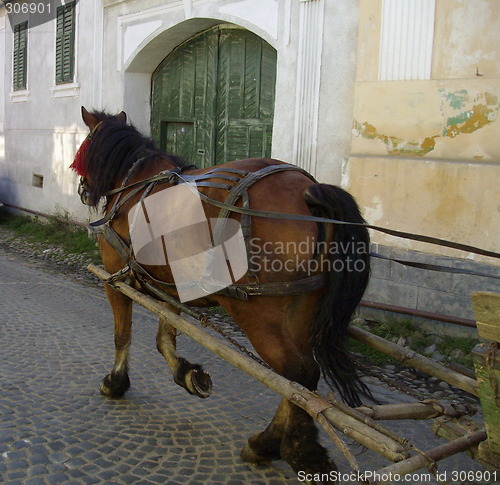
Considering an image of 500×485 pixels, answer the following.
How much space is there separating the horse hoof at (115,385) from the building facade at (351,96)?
2741mm

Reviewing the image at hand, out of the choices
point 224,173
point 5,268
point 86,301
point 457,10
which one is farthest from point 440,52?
point 5,268

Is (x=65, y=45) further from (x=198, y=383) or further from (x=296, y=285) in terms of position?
(x=296, y=285)

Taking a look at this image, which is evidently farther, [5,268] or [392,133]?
[5,268]

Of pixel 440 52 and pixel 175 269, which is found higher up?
pixel 440 52

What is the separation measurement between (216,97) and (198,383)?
5367 mm

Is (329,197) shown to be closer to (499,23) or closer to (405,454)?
(405,454)

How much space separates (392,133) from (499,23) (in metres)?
1.24

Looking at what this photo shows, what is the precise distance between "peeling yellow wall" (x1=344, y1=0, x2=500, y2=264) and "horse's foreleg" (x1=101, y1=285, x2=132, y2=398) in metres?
2.70

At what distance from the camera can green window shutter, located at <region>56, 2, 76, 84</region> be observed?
33.7 feet

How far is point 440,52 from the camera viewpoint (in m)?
4.95

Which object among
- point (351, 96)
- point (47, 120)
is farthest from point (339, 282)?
point (47, 120)

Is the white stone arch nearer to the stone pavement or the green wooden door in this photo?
the green wooden door

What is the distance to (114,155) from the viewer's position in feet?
12.2

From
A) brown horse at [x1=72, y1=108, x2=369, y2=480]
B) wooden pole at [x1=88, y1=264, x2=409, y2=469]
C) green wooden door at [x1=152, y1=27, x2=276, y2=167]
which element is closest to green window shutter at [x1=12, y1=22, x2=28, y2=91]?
green wooden door at [x1=152, y1=27, x2=276, y2=167]
